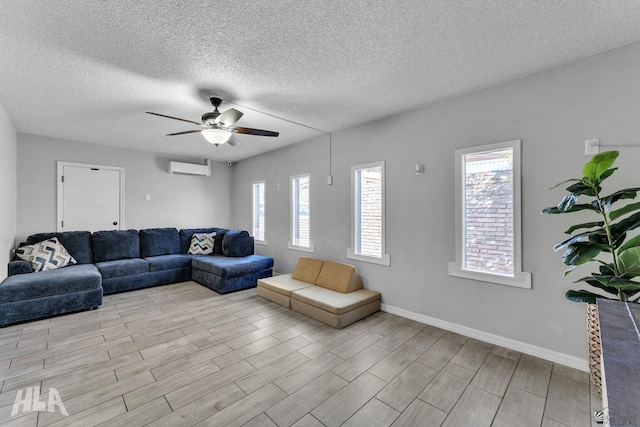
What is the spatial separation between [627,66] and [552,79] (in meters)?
0.45

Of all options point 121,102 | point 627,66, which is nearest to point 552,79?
point 627,66

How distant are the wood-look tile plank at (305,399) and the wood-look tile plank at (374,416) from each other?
0.26m

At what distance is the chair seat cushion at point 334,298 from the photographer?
3270mm

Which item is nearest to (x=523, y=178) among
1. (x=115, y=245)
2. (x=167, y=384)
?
(x=167, y=384)

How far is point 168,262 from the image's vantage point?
508 centimetres

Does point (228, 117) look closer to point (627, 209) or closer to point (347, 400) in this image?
point (347, 400)

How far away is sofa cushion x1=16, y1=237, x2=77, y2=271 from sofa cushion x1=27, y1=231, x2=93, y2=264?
14 centimetres

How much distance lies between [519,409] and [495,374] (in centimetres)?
39

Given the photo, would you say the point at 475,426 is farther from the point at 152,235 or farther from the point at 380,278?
the point at 152,235

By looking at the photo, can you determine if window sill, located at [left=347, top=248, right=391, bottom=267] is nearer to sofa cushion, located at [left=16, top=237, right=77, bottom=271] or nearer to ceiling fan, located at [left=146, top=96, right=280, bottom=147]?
ceiling fan, located at [left=146, top=96, right=280, bottom=147]

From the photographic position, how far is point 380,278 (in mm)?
3756

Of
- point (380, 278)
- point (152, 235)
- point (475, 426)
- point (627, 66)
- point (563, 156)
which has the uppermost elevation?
point (627, 66)

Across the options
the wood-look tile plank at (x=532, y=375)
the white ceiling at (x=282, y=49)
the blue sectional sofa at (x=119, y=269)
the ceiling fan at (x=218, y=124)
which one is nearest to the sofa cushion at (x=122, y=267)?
the blue sectional sofa at (x=119, y=269)

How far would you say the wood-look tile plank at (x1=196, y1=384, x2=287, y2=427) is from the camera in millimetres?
1784
